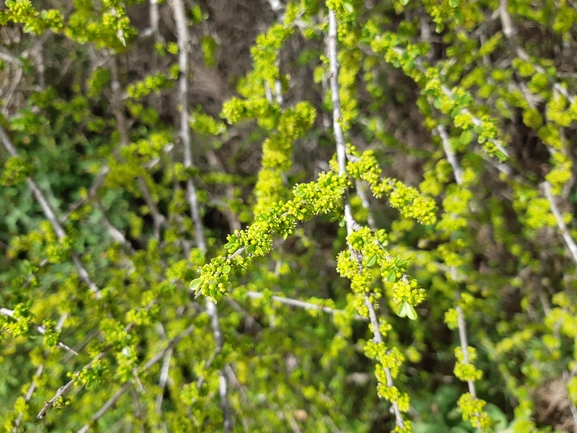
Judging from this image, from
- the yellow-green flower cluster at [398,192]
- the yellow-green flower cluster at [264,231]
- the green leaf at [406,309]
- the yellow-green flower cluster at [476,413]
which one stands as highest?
the yellow-green flower cluster at [264,231]

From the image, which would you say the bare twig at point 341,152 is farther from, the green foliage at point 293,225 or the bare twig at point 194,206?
the bare twig at point 194,206

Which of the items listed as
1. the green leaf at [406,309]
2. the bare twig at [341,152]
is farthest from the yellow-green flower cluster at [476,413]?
the green leaf at [406,309]

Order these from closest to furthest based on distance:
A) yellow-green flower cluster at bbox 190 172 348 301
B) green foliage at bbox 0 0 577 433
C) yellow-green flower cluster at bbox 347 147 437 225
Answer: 1. yellow-green flower cluster at bbox 190 172 348 301
2. yellow-green flower cluster at bbox 347 147 437 225
3. green foliage at bbox 0 0 577 433

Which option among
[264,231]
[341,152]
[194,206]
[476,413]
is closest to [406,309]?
[264,231]

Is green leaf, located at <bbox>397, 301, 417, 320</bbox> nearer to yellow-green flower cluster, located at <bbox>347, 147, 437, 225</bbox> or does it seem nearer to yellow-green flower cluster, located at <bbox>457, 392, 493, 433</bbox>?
yellow-green flower cluster, located at <bbox>347, 147, 437, 225</bbox>

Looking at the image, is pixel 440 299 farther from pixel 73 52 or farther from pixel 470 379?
pixel 73 52

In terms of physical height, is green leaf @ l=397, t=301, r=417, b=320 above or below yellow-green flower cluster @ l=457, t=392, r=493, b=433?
above

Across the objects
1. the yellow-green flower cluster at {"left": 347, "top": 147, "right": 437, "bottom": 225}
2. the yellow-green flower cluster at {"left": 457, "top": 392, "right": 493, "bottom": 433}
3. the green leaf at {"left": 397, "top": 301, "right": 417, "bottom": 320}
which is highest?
the yellow-green flower cluster at {"left": 347, "top": 147, "right": 437, "bottom": 225}

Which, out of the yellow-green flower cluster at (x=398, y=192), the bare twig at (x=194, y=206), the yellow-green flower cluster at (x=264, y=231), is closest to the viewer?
the yellow-green flower cluster at (x=264, y=231)

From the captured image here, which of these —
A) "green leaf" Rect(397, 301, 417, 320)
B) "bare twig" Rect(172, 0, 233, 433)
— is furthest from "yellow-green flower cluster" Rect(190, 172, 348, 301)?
"bare twig" Rect(172, 0, 233, 433)

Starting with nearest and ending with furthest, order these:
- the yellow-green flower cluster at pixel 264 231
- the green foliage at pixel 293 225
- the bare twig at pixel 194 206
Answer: the yellow-green flower cluster at pixel 264 231 → the green foliage at pixel 293 225 → the bare twig at pixel 194 206

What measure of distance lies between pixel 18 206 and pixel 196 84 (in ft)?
6.86

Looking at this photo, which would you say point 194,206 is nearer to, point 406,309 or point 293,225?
point 293,225

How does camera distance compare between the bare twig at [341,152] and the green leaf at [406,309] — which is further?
the bare twig at [341,152]
